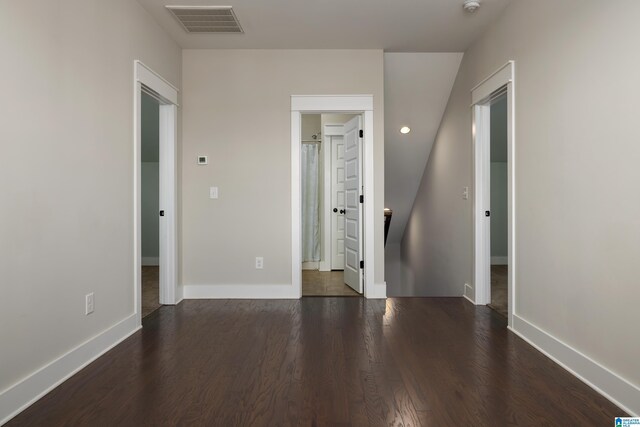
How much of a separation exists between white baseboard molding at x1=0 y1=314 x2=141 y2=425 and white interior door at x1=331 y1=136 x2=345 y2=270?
3.54 m

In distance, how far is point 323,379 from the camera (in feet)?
7.54

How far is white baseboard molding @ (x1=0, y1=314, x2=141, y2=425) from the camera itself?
192 centimetres

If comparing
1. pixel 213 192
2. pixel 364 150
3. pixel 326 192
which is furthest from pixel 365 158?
pixel 326 192

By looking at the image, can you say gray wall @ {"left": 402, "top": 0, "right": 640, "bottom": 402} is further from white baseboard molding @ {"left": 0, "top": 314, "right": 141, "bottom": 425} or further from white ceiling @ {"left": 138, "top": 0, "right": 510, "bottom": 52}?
white baseboard molding @ {"left": 0, "top": 314, "right": 141, "bottom": 425}

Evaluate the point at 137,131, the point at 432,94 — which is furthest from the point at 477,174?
the point at 137,131

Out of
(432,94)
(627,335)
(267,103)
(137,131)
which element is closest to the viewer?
(627,335)

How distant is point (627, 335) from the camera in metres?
2.02

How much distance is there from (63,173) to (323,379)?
1.84 m

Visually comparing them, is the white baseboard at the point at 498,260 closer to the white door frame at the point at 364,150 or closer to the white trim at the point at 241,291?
the white door frame at the point at 364,150

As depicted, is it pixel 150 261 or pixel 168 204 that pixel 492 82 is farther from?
pixel 150 261

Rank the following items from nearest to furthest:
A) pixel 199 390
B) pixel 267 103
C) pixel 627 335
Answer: pixel 627 335 < pixel 199 390 < pixel 267 103

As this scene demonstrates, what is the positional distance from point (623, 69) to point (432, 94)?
287 centimetres

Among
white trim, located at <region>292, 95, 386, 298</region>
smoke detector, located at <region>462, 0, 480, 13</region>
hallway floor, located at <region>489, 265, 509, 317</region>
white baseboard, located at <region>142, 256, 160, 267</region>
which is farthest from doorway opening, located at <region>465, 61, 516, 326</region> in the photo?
white baseboard, located at <region>142, 256, 160, 267</region>

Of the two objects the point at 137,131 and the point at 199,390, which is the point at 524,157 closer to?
the point at 199,390
